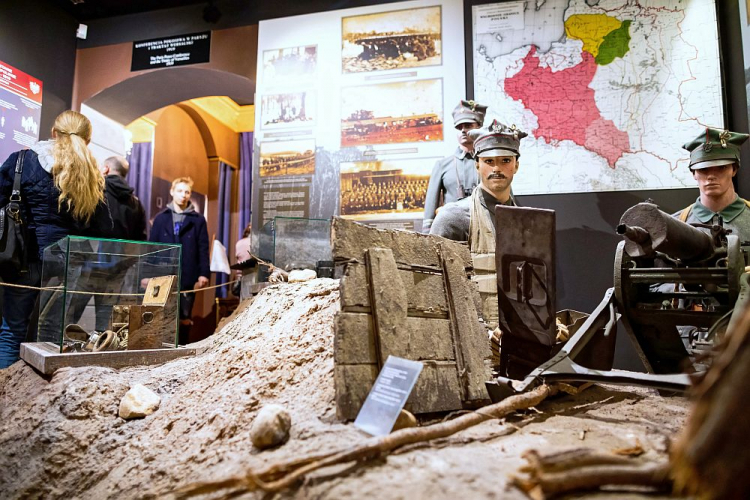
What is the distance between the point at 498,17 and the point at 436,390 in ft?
15.8

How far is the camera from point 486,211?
415 cm

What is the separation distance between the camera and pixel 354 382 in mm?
2512

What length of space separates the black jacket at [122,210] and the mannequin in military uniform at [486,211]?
3.30 meters

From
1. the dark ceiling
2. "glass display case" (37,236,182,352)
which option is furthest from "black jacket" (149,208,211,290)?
the dark ceiling

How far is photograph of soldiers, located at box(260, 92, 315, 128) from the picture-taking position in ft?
21.0

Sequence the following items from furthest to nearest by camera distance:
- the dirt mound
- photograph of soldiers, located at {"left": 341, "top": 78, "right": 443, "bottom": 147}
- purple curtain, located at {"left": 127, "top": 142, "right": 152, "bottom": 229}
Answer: purple curtain, located at {"left": 127, "top": 142, "right": 152, "bottom": 229}, photograph of soldiers, located at {"left": 341, "top": 78, "right": 443, "bottom": 147}, the dirt mound

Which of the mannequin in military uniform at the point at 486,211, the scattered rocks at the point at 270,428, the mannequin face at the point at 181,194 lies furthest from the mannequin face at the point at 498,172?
the mannequin face at the point at 181,194

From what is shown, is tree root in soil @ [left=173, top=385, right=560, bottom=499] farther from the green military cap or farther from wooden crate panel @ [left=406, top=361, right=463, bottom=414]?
the green military cap

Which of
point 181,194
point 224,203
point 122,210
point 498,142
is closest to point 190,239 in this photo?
point 181,194

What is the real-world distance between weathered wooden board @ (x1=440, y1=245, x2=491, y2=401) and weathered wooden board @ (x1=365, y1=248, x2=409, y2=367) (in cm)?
42

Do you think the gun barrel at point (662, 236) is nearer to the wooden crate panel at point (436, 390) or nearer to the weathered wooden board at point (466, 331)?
the weathered wooden board at point (466, 331)

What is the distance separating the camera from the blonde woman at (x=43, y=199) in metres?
4.55

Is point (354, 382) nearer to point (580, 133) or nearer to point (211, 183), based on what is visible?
point (580, 133)

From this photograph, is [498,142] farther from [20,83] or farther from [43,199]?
[20,83]
